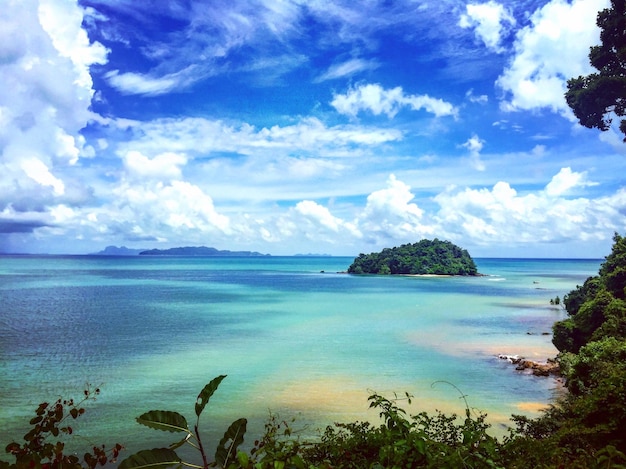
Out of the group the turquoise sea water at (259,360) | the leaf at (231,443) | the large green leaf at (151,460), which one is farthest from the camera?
the turquoise sea water at (259,360)

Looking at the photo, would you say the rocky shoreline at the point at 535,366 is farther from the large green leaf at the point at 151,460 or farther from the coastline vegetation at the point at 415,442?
the large green leaf at the point at 151,460

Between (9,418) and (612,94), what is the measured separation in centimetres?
3693

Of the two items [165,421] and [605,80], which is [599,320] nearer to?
[605,80]

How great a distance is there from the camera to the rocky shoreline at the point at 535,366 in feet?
66.4

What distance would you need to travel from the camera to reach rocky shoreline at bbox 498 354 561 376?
20241 millimetres

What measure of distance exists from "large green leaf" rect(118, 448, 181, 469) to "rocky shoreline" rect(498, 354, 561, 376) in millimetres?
21322

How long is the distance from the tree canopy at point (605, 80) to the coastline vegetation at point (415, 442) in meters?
17.3

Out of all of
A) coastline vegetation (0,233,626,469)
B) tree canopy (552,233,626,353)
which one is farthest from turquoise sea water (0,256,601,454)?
tree canopy (552,233,626,353)

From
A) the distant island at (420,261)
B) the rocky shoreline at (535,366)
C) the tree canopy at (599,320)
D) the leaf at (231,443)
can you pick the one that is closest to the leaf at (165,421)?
the leaf at (231,443)

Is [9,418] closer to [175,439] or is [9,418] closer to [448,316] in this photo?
A: [175,439]

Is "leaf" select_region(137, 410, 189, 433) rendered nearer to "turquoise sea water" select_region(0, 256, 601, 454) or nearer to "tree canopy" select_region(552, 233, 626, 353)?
"turquoise sea water" select_region(0, 256, 601, 454)

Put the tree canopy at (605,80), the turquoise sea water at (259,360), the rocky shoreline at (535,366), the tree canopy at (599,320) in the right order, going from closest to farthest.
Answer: the turquoise sea water at (259,360) → the tree canopy at (599,320) → the rocky shoreline at (535,366) → the tree canopy at (605,80)

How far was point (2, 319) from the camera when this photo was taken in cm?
3497

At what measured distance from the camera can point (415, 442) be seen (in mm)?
4379
